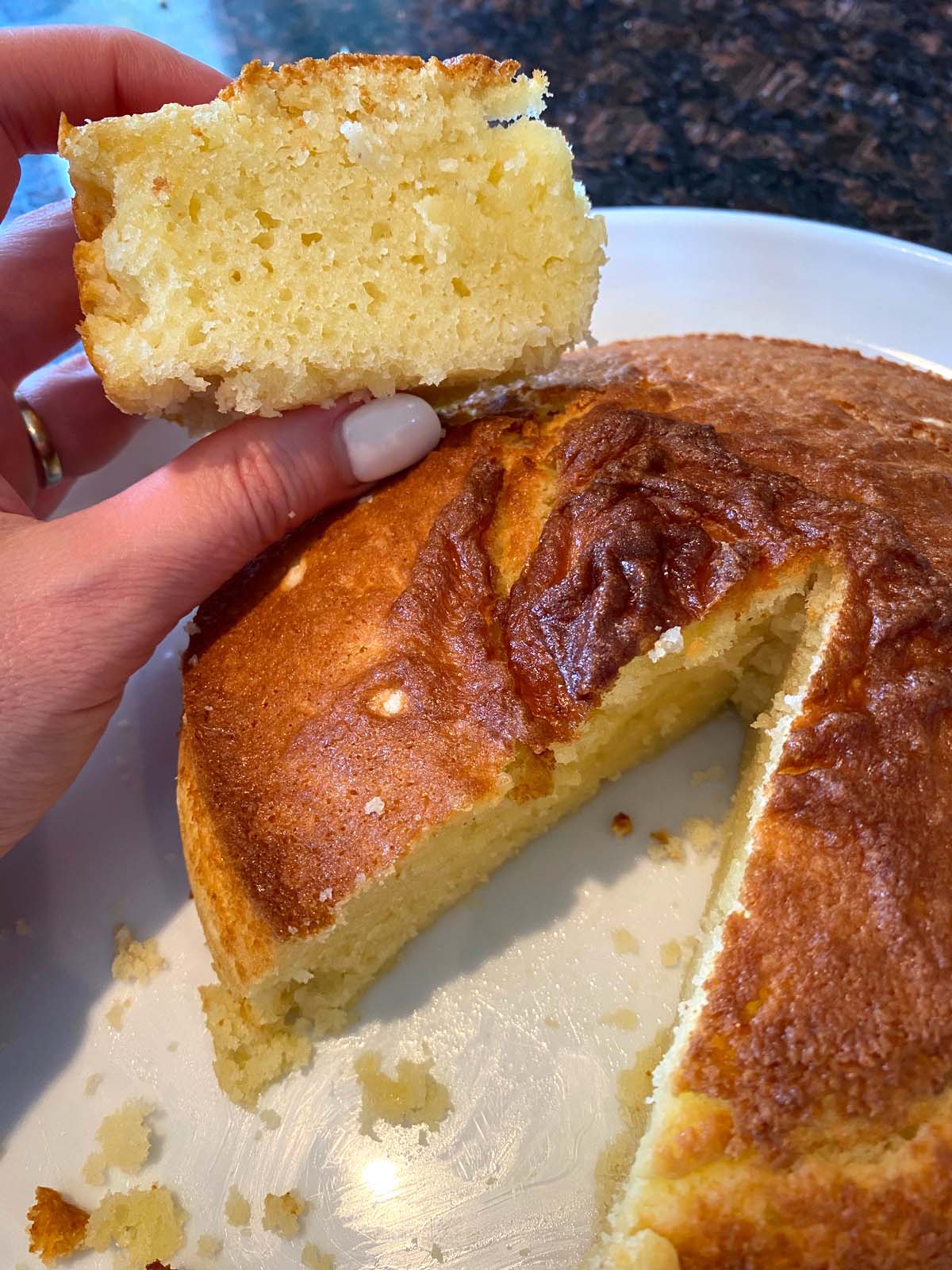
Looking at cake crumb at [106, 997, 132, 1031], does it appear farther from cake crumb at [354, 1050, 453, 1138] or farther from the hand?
cake crumb at [354, 1050, 453, 1138]

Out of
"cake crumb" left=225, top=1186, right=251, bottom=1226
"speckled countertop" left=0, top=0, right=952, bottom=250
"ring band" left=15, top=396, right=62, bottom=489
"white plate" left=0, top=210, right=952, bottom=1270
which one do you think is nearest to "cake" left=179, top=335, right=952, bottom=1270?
"white plate" left=0, top=210, right=952, bottom=1270

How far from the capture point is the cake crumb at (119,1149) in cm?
219

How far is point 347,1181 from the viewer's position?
218 cm

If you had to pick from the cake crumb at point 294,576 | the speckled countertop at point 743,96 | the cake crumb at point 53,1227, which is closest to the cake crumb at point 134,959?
the cake crumb at point 53,1227

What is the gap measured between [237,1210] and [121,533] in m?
1.66

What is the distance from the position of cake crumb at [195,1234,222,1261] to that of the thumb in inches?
56.4

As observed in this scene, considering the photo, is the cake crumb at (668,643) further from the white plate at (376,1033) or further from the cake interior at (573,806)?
the white plate at (376,1033)

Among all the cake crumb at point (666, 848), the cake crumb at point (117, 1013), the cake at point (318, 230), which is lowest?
the cake crumb at point (117, 1013)

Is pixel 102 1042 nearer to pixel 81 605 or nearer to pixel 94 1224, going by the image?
pixel 94 1224

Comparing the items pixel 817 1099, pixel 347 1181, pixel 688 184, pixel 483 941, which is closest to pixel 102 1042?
pixel 347 1181

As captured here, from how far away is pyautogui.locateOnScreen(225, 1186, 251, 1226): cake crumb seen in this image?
6.98ft

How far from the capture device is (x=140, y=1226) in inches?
82.7

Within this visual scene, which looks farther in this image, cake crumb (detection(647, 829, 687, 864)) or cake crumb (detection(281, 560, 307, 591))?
cake crumb (detection(647, 829, 687, 864))

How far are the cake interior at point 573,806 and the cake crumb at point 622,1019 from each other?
343mm
